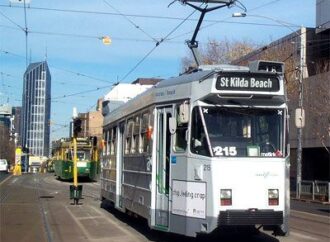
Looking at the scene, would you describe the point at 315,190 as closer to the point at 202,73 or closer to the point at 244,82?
the point at 202,73

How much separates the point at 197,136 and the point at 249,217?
1.85m

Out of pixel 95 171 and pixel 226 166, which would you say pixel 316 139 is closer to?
pixel 95 171

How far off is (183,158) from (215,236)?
2.84 metres

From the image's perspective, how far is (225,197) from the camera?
11.5m

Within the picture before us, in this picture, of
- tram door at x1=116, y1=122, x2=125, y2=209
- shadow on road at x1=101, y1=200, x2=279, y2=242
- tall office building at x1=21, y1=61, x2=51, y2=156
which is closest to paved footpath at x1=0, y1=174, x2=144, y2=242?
shadow on road at x1=101, y1=200, x2=279, y2=242

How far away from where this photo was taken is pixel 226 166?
1154 cm

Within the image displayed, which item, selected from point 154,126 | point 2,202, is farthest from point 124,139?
point 2,202

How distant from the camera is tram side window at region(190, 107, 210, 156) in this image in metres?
11.8

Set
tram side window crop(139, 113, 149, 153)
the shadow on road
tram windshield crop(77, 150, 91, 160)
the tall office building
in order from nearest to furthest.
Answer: the shadow on road
tram side window crop(139, 113, 149, 153)
the tall office building
tram windshield crop(77, 150, 91, 160)

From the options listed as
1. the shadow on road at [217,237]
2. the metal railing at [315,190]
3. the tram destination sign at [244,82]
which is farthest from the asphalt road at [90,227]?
the metal railing at [315,190]

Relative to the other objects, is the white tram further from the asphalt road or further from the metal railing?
the metal railing

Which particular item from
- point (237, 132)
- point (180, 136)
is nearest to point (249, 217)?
point (237, 132)

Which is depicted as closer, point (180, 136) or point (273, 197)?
point (273, 197)

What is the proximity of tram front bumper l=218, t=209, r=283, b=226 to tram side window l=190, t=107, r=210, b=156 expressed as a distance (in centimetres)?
124
